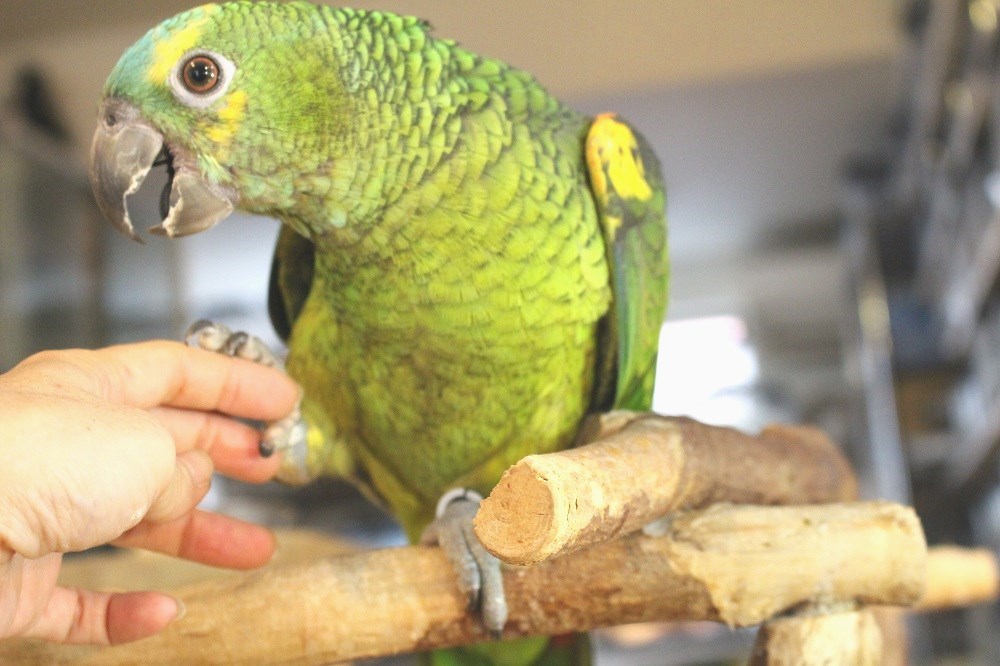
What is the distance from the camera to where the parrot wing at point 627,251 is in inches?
42.4

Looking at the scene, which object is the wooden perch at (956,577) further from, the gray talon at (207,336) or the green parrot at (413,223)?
the gray talon at (207,336)

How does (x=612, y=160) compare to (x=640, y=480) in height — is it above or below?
above

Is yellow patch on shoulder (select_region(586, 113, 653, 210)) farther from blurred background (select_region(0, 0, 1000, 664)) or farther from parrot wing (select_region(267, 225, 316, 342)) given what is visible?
blurred background (select_region(0, 0, 1000, 664))

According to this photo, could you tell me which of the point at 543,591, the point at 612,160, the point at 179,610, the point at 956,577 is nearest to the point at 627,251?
the point at 612,160

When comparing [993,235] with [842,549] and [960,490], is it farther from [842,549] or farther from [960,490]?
[842,549]

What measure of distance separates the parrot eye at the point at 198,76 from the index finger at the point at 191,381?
27 cm

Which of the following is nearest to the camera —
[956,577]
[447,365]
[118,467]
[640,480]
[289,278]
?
[118,467]

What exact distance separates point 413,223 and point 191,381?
0.30m

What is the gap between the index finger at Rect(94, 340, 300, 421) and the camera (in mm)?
878

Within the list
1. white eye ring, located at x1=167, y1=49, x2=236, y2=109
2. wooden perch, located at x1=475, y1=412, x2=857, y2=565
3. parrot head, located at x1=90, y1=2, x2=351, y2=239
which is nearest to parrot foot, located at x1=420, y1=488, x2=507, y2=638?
wooden perch, located at x1=475, y1=412, x2=857, y2=565

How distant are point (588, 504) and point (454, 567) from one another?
24cm

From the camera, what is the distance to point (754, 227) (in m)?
4.19

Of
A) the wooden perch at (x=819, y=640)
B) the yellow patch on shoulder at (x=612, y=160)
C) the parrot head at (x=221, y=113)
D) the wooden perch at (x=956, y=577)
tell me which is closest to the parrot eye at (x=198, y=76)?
the parrot head at (x=221, y=113)

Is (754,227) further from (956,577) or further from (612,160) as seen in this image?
(612,160)
